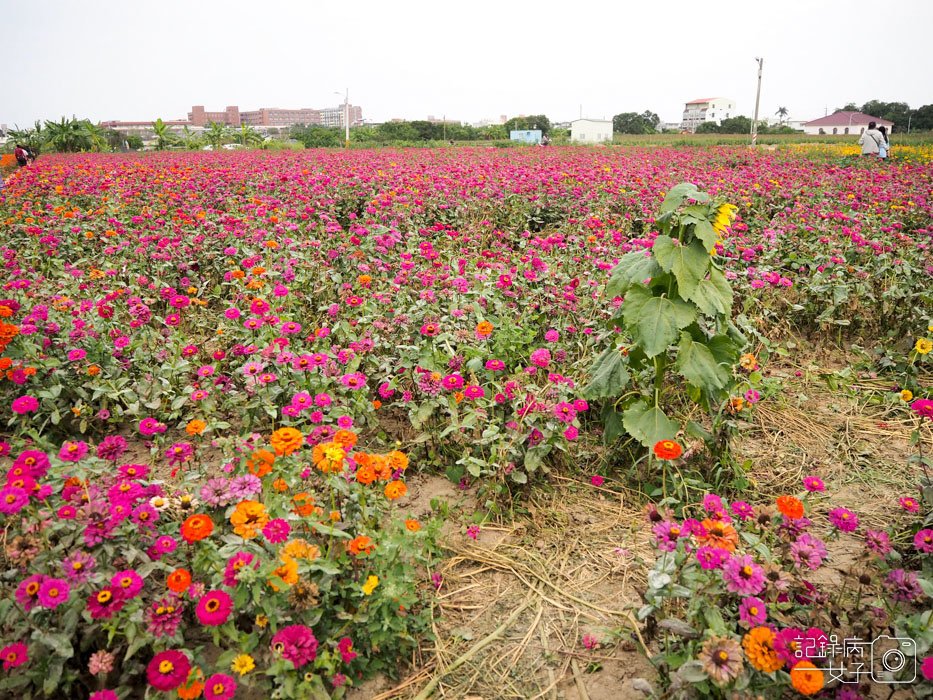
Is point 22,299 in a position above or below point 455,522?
above

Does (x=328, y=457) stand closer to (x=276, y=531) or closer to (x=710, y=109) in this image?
(x=276, y=531)

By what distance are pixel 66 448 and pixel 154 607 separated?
639 mm

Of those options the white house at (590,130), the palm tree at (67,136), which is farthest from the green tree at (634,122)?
the palm tree at (67,136)

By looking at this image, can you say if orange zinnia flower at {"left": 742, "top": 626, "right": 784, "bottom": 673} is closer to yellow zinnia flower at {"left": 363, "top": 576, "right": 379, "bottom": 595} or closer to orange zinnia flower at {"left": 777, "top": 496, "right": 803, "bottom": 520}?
orange zinnia flower at {"left": 777, "top": 496, "right": 803, "bottom": 520}

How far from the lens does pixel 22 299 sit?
11.4ft

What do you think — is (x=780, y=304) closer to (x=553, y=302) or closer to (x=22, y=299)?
(x=553, y=302)

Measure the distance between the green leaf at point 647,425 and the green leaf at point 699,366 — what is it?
0.23 meters

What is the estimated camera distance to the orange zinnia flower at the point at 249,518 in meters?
1.53

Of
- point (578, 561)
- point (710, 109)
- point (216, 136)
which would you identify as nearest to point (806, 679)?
point (578, 561)

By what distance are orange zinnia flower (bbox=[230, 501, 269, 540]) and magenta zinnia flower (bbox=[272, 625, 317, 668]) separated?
0.27 metres

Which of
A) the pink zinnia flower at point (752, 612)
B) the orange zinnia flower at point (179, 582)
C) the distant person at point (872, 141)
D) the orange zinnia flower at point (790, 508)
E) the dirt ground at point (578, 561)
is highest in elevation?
the distant person at point (872, 141)

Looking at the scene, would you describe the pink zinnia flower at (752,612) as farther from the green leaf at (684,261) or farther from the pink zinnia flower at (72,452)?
the pink zinnia flower at (72,452)

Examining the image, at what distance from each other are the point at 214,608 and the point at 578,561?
1.41 metres

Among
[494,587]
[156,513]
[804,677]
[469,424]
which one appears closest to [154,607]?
[156,513]
